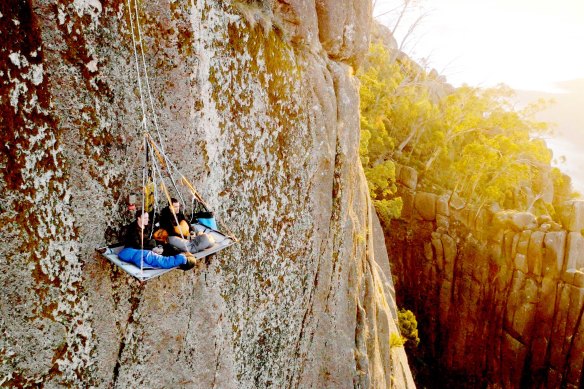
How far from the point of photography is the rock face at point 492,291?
22.7 metres

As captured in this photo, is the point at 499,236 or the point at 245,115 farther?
the point at 499,236

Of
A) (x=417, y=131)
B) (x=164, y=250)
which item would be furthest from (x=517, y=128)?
(x=164, y=250)

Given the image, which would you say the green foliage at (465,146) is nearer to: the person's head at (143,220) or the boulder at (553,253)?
the boulder at (553,253)

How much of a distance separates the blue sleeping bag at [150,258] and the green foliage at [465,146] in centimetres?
1899

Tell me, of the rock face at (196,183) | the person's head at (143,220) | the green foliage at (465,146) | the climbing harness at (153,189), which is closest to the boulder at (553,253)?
the green foliage at (465,146)

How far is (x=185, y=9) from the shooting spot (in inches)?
237

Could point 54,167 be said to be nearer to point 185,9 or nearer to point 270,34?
point 185,9

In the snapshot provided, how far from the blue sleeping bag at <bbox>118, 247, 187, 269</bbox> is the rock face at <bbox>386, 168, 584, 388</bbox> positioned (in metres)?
23.3

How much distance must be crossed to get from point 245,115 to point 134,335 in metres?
4.11

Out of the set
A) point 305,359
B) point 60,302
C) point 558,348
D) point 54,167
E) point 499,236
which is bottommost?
point 558,348

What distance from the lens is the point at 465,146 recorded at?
89.6ft

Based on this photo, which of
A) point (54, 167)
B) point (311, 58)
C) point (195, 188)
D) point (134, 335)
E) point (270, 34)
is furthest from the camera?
point (311, 58)

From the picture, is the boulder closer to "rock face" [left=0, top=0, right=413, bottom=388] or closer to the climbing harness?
"rock face" [left=0, top=0, right=413, bottom=388]

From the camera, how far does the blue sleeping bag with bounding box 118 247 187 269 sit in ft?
17.2
